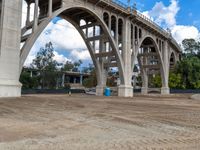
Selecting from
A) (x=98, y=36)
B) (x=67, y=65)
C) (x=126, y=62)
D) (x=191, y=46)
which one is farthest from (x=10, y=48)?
(x=191, y=46)

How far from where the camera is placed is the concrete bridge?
19188 mm

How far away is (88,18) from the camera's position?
111ft

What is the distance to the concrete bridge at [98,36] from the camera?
63.0ft

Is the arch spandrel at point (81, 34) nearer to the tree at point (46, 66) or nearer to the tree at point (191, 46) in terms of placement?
the tree at point (46, 66)

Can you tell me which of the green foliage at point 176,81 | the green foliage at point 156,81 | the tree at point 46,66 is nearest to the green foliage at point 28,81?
the tree at point 46,66

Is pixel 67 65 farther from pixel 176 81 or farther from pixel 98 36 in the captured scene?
pixel 98 36

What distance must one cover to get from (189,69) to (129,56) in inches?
1040

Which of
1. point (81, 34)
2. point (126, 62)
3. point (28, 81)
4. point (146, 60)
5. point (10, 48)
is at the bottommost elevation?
point (28, 81)

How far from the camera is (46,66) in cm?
5991

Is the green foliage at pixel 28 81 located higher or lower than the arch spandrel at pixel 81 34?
lower

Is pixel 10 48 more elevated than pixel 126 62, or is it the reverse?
pixel 126 62

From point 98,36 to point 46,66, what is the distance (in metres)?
30.2

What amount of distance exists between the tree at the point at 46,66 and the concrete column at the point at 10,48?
40.2m

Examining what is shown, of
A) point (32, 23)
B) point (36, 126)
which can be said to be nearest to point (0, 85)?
point (32, 23)
